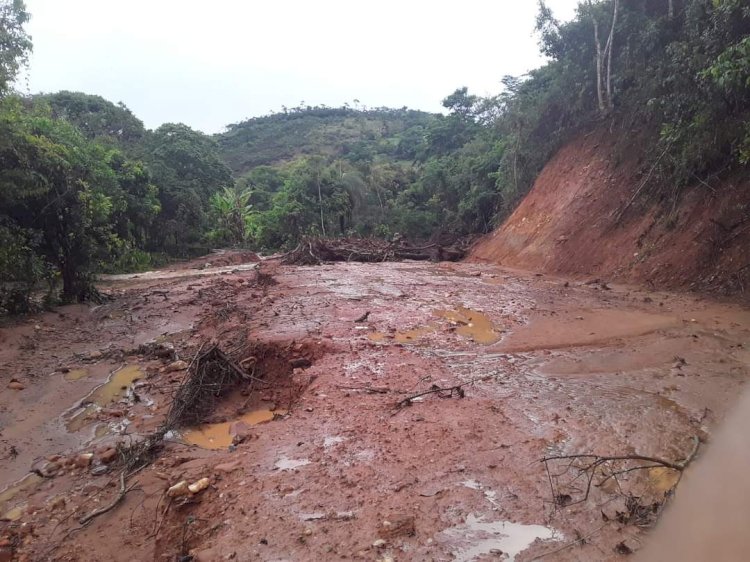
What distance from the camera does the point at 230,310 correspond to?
31.3ft

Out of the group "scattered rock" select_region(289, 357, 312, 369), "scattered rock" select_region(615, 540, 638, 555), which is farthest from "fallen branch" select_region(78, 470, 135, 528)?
"scattered rock" select_region(615, 540, 638, 555)

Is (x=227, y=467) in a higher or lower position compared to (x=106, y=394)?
higher

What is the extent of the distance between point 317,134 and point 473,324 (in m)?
64.4

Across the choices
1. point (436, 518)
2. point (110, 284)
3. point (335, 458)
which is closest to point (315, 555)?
point (436, 518)

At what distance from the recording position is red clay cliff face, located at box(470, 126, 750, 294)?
877 cm

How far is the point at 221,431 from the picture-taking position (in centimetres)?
485

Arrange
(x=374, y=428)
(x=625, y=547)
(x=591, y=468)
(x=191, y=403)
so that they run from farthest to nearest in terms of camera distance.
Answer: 1. (x=191, y=403)
2. (x=374, y=428)
3. (x=591, y=468)
4. (x=625, y=547)

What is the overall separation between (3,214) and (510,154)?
18.0m

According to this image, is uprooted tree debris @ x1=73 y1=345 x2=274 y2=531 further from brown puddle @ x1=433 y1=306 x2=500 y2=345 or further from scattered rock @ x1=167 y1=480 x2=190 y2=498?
brown puddle @ x1=433 y1=306 x2=500 y2=345

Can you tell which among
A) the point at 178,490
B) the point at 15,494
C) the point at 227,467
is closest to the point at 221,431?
the point at 227,467

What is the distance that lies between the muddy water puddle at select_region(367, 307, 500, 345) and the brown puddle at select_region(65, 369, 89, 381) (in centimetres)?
425

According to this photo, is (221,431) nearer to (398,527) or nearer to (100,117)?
(398,527)

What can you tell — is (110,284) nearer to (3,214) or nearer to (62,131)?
(62,131)

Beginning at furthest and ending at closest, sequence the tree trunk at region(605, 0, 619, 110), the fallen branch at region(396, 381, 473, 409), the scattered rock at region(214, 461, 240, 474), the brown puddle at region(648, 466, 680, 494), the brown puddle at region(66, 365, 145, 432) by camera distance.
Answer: the tree trunk at region(605, 0, 619, 110) < the brown puddle at region(66, 365, 145, 432) < the fallen branch at region(396, 381, 473, 409) < the scattered rock at region(214, 461, 240, 474) < the brown puddle at region(648, 466, 680, 494)
